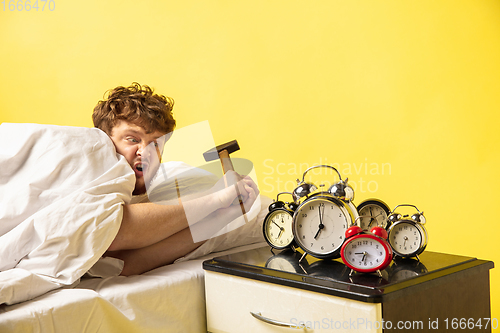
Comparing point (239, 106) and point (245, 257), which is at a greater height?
point (239, 106)

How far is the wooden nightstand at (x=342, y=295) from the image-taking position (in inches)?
29.9

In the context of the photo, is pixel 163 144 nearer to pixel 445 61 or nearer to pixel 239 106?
pixel 239 106

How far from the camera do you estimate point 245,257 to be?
107 cm

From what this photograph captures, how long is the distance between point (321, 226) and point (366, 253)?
14cm

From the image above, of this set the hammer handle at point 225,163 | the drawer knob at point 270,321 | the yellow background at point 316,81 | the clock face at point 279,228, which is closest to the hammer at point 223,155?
the hammer handle at point 225,163

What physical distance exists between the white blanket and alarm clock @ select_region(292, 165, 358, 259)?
17.7 inches

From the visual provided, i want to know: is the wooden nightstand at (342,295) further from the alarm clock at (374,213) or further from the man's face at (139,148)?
the man's face at (139,148)

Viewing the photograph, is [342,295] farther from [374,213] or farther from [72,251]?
[72,251]

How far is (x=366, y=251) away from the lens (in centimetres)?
87

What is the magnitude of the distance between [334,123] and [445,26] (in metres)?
0.57

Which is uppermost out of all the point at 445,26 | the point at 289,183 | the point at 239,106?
the point at 445,26

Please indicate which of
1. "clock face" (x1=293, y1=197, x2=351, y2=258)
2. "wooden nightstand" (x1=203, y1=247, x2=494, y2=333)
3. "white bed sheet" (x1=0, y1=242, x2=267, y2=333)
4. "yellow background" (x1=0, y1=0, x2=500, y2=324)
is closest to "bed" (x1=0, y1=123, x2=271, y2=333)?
"white bed sheet" (x1=0, y1=242, x2=267, y2=333)

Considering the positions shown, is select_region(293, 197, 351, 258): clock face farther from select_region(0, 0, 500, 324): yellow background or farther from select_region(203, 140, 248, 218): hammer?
select_region(0, 0, 500, 324): yellow background

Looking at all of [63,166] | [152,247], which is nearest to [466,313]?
[152,247]
